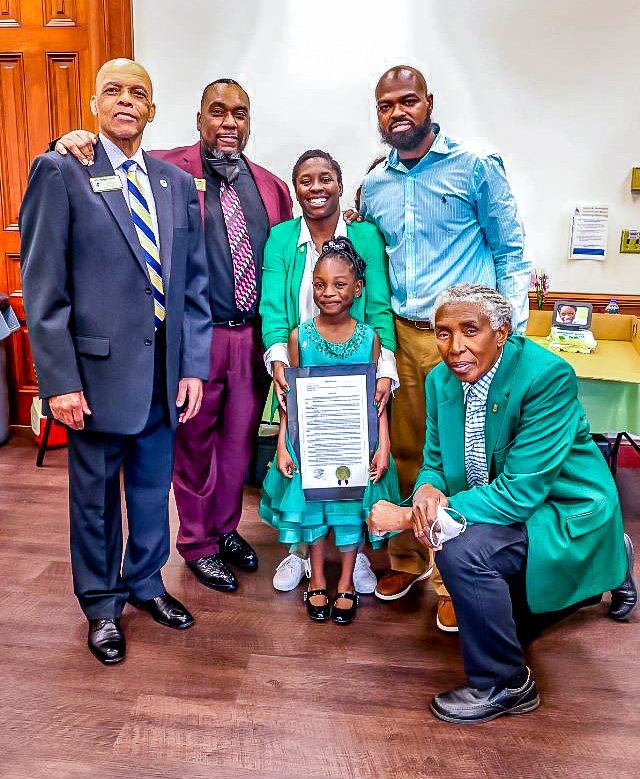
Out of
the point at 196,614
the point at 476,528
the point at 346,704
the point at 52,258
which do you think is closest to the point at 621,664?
the point at 476,528

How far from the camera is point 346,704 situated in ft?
6.74

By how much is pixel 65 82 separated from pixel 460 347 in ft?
10.8

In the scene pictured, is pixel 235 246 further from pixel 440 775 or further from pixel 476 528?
pixel 440 775

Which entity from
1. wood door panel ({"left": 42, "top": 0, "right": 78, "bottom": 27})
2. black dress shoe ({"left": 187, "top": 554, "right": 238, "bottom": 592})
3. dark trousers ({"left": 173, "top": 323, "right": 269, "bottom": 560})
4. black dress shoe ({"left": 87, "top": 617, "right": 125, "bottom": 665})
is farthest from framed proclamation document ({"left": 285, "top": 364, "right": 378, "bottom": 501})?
wood door panel ({"left": 42, "top": 0, "right": 78, "bottom": 27})

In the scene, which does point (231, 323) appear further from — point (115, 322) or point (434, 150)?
point (434, 150)

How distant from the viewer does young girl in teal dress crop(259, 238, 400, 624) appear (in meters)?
2.44

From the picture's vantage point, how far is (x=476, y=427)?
6.93 ft

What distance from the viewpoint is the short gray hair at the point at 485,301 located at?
1.97m

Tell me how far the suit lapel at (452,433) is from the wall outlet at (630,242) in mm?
2300

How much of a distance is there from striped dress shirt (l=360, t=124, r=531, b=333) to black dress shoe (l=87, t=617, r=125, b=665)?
1416 millimetres

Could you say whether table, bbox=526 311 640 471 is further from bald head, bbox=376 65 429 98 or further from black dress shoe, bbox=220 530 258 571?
black dress shoe, bbox=220 530 258 571

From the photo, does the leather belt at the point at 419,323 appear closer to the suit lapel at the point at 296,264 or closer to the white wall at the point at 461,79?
the suit lapel at the point at 296,264

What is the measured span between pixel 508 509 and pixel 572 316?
73.0 inches

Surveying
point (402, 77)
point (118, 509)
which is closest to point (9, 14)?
point (402, 77)
